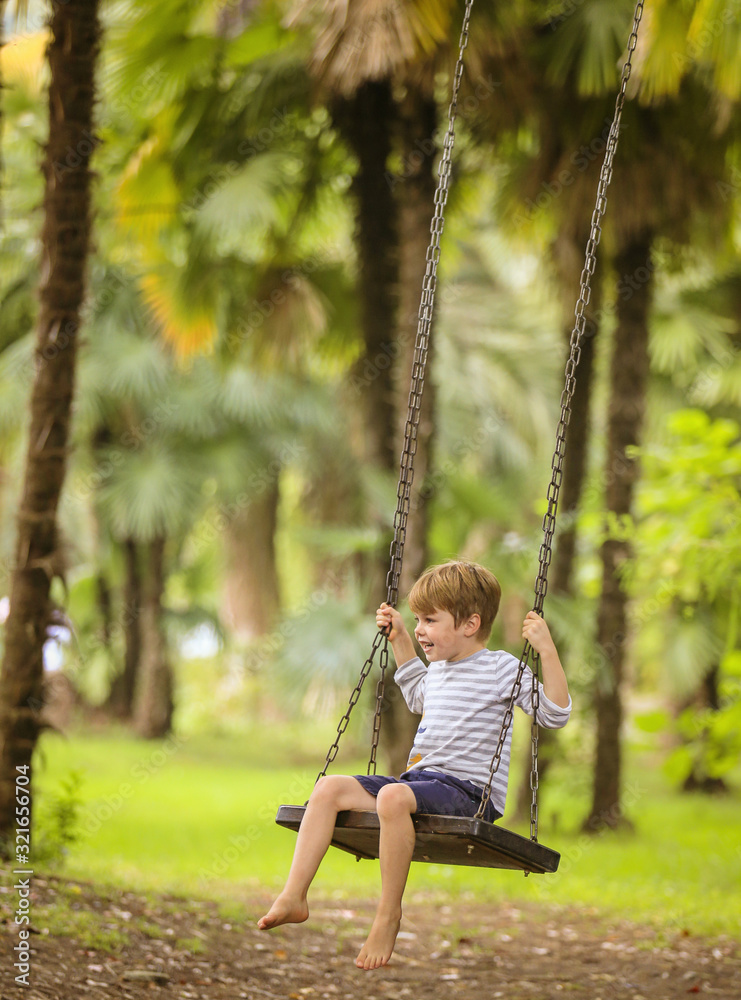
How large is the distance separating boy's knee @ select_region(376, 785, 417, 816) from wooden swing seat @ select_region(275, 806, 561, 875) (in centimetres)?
5

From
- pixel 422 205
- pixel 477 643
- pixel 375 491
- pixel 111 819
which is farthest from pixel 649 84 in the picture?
pixel 111 819

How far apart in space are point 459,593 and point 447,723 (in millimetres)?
414

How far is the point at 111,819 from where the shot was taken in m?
9.80

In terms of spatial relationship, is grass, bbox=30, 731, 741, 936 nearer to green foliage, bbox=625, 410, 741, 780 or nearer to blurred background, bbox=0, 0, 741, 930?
blurred background, bbox=0, 0, 741, 930

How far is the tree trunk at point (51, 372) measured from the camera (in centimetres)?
562

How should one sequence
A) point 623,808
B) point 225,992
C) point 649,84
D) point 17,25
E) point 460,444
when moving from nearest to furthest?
point 225,992
point 17,25
point 649,84
point 623,808
point 460,444

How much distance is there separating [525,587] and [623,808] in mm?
2393

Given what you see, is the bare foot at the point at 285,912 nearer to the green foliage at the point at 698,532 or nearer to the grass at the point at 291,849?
the grass at the point at 291,849

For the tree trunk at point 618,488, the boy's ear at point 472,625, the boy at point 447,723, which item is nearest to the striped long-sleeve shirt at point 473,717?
the boy at point 447,723

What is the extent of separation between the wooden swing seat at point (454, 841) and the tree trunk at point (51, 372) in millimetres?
2618

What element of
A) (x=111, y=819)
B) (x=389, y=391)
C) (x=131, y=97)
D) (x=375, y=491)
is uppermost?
(x=131, y=97)

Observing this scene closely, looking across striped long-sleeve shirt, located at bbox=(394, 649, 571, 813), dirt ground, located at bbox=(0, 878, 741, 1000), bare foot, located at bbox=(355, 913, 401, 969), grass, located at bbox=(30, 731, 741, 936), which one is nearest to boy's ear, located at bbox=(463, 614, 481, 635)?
striped long-sleeve shirt, located at bbox=(394, 649, 571, 813)

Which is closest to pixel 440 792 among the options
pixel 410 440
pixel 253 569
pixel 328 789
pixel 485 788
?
pixel 485 788

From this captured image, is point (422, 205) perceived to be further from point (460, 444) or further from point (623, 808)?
point (460, 444)
